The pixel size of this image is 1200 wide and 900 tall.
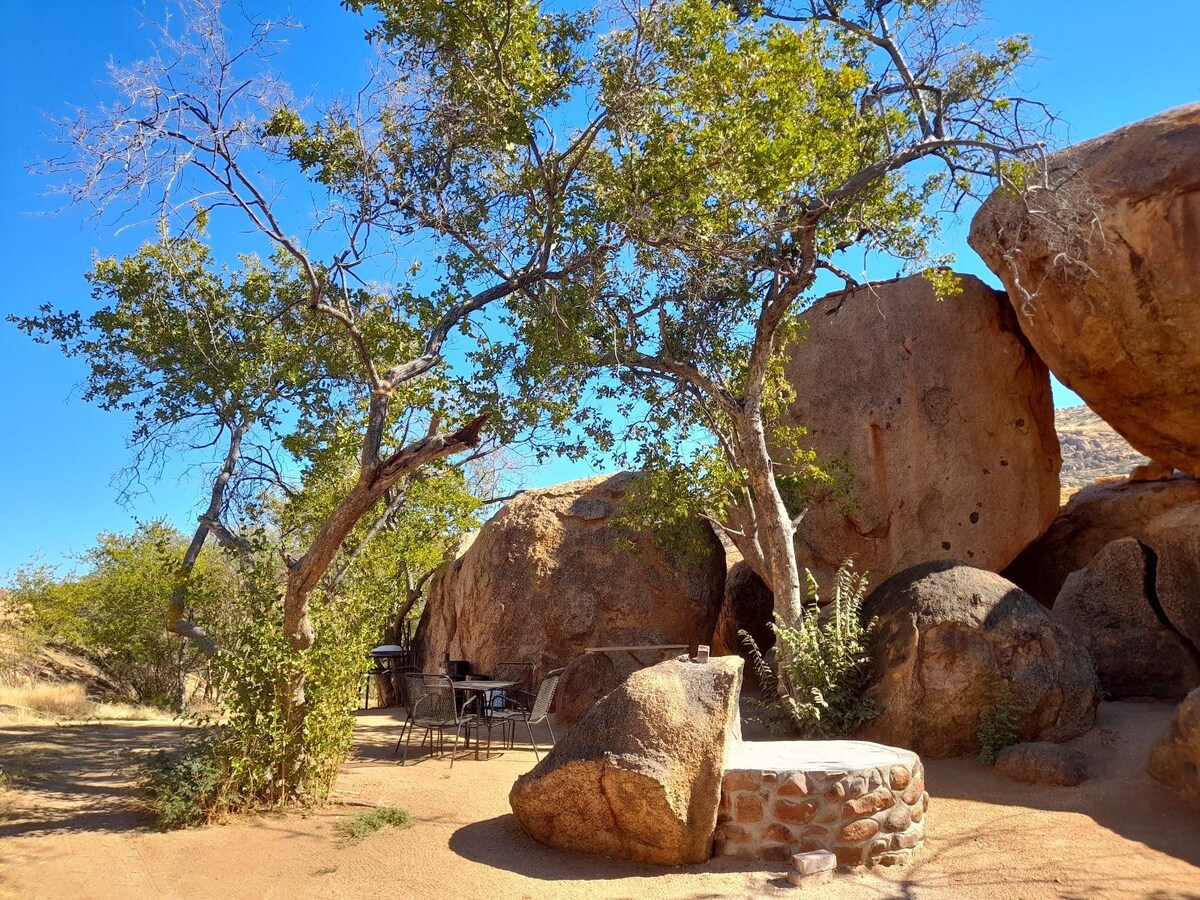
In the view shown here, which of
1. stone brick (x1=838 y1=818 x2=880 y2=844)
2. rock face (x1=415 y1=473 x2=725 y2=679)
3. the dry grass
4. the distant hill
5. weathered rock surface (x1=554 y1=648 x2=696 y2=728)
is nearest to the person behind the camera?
stone brick (x1=838 y1=818 x2=880 y2=844)

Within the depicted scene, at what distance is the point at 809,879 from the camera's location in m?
5.40

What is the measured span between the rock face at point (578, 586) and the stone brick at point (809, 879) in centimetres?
749

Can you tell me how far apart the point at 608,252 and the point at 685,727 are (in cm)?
476

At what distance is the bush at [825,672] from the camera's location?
27.9 feet

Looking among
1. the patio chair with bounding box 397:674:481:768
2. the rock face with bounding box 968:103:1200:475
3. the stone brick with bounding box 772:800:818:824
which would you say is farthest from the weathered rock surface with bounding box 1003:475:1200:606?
the stone brick with bounding box 772:800:818:824

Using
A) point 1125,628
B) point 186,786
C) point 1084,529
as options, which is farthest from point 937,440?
point 186,786

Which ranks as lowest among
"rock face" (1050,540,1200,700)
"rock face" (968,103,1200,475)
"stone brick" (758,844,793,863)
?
"stone brick" (758,844,793,863)

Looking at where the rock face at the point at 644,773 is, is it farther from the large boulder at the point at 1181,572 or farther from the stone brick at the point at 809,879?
the large boulder at the point at 1181,572

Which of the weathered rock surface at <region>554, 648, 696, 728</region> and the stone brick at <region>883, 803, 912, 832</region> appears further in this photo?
the weathered rock surface at <region>554, 648, 696, 728</region>

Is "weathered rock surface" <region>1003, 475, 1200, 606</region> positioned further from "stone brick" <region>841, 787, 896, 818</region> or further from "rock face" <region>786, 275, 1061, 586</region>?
"stone brick" <region>841, 787, 896, 818</region>

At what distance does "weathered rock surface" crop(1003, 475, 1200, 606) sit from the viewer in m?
13.3

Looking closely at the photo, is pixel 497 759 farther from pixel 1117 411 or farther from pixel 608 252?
pixel 1117 411

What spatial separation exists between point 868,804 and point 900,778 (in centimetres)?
31

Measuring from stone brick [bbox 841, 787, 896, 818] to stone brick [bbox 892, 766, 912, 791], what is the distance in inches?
3.5
